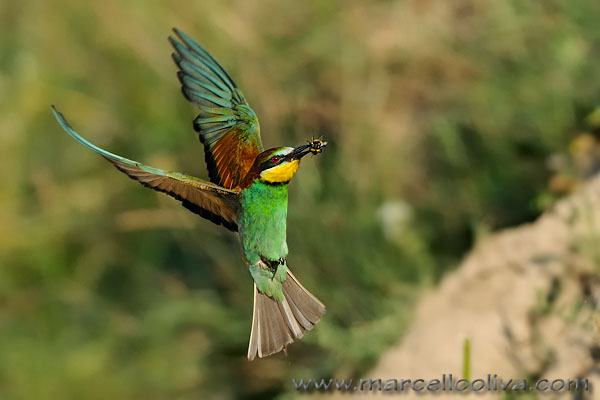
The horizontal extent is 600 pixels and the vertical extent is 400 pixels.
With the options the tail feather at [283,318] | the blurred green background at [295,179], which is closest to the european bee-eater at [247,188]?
the tail feather at [283,318]

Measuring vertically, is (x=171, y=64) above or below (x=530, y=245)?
above

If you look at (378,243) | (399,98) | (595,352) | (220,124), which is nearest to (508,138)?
(378,243)

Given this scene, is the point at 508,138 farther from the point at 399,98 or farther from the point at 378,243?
the point at 399,98

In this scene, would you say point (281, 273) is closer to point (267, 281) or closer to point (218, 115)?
point (267, 281)

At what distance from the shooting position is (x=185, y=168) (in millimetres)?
3725

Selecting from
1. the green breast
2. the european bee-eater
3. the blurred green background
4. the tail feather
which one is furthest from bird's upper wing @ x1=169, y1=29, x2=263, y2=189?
the blurred green background

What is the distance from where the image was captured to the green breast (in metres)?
1.51

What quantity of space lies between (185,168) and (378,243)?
0.95 metres

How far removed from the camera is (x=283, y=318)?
63.1 inches

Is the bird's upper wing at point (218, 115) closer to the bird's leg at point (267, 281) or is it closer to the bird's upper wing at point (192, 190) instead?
the bird's upper wing at point (192, 190)

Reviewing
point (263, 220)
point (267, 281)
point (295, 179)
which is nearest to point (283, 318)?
point (267, 281)

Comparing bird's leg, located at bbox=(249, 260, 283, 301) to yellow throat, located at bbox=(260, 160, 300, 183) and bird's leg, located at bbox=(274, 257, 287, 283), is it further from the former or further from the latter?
yellow throat, located at bbox=(260, 160, 300, 183)

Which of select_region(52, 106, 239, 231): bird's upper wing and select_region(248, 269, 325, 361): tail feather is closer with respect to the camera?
select_region(52, 106, 239, 231): bird's upper wing

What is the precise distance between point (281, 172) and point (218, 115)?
0.35 m
